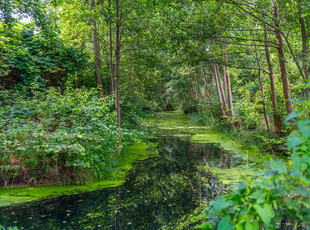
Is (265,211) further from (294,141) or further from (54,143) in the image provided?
(54,143)

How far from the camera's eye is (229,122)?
34.0 ft

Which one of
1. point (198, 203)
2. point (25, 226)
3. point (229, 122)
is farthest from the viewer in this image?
point (229, 122)

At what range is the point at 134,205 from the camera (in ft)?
12.7

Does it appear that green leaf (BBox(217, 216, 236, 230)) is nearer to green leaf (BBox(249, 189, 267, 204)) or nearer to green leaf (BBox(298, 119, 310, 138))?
green leaf (BBox(249, 189, 267, 204))

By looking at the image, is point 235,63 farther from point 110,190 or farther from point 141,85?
point 110,190

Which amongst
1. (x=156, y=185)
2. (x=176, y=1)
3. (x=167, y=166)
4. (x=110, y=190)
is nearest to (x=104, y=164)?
(x=110, y=190)

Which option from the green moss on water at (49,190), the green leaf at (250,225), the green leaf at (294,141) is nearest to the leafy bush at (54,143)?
the green moss on water at (49,190)

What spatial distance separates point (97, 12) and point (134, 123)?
4519 millimetres

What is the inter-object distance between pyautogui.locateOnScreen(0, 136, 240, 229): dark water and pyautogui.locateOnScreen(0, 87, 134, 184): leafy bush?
2.32 ft

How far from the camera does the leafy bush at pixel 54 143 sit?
13.8ft

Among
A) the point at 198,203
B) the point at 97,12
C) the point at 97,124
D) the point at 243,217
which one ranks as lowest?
the point at 198,203

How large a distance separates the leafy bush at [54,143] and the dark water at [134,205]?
2.32 ft

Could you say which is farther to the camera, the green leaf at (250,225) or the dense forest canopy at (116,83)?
the dense forest canopy at (116,83)

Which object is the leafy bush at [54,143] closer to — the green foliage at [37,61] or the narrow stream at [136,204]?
the narrow stream at [136,204]
